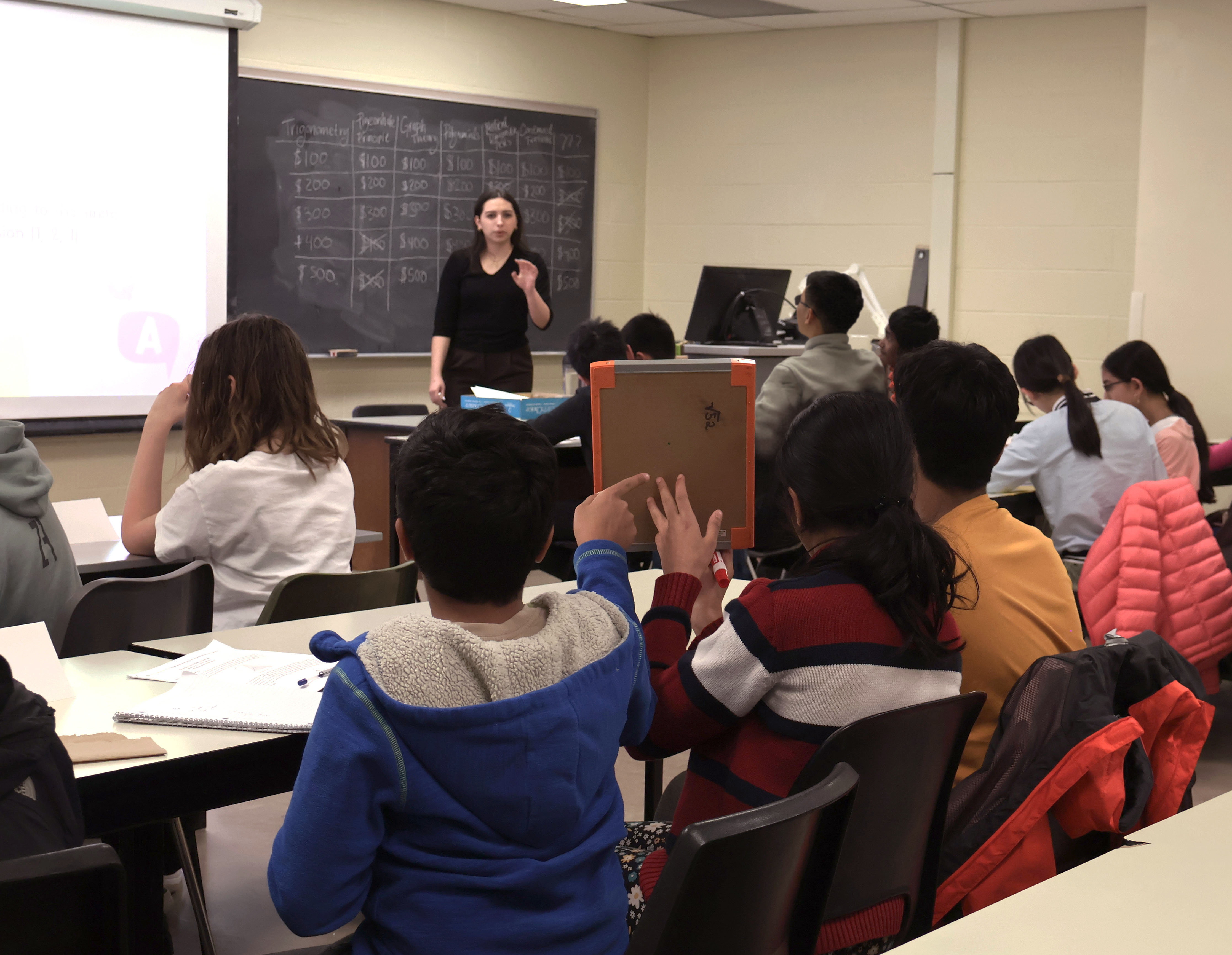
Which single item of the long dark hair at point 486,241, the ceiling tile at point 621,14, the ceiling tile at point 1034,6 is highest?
the ceiling tile at point 621,14

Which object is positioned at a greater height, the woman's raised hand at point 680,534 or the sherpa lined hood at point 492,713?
the woman's raised hand at point 680,534

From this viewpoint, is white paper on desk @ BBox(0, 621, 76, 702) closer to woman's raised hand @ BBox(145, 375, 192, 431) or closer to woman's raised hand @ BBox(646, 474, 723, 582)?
woman's raised hand @ BBox(646, 474, 723, 582)

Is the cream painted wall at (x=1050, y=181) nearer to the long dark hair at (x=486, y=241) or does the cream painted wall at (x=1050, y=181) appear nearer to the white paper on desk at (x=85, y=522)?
the long dark hair at (x=486, y=241)

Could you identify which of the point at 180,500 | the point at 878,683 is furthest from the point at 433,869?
the point at 180,500

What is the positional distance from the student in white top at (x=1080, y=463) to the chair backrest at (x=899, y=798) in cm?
231

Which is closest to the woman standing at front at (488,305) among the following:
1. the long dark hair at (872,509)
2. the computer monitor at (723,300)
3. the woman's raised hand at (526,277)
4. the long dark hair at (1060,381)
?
the woman's raised hand at (526,277)

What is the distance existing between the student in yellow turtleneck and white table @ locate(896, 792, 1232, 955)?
0.47 meters

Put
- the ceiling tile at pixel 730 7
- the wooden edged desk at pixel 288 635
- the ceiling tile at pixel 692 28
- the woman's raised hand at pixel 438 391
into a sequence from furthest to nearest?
the ceiling tile at pixel 692 28 → the ceiling tile at pixel 730 7 → the woman's raised hand at pixel 438 391 → the wooden edged desk at pixel 288 635

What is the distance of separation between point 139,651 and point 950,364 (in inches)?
50.7

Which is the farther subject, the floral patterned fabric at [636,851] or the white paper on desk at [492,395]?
the white paper on desk at [492,395]

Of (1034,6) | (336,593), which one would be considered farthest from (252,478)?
(1034,6)

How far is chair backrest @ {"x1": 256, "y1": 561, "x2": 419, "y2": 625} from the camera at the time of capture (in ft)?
7.32

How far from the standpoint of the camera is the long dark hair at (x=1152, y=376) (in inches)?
165

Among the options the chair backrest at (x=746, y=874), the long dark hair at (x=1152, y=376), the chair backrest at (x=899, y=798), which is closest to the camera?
the chair backrest at (x=746, y=874)
